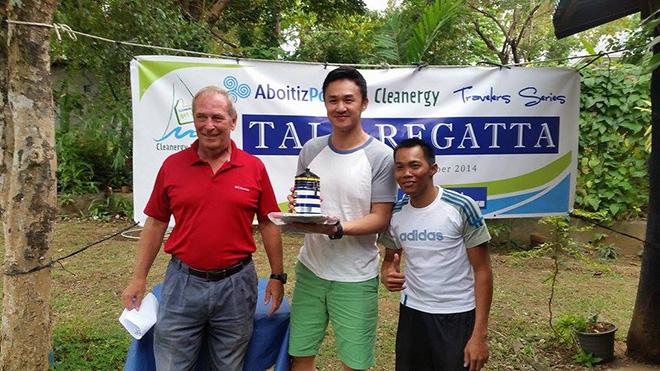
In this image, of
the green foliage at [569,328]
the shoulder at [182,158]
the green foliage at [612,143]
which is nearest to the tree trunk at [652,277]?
the green foliage at [569,328]

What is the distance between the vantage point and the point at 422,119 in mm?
3578

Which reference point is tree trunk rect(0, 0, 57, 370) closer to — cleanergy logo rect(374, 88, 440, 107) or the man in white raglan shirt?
the man in white raglan shirt

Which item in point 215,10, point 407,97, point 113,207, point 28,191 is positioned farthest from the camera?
point 215,10

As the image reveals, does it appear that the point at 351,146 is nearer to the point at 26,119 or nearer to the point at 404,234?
the point at 404,234

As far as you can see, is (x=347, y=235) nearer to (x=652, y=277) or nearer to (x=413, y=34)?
(x=652, y=277)

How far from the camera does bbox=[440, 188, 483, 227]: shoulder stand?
7.20 feet

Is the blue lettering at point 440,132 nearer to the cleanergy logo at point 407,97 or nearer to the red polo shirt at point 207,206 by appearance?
the cleanergy logo at point 407,97

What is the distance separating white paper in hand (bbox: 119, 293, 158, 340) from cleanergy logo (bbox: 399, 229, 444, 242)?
116 centimetres

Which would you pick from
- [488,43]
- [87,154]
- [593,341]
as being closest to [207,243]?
[593,341]

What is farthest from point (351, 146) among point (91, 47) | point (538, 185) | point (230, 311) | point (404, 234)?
point (91, 47)

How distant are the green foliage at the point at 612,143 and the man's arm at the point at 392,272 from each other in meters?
4.42

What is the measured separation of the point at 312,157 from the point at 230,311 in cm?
78

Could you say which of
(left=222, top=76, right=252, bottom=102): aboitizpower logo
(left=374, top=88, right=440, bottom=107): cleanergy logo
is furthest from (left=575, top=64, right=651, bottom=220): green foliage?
(left=222, top=76, right=252, bottom=102): aboitizpower logo

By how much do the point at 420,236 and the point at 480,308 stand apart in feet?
1.25
